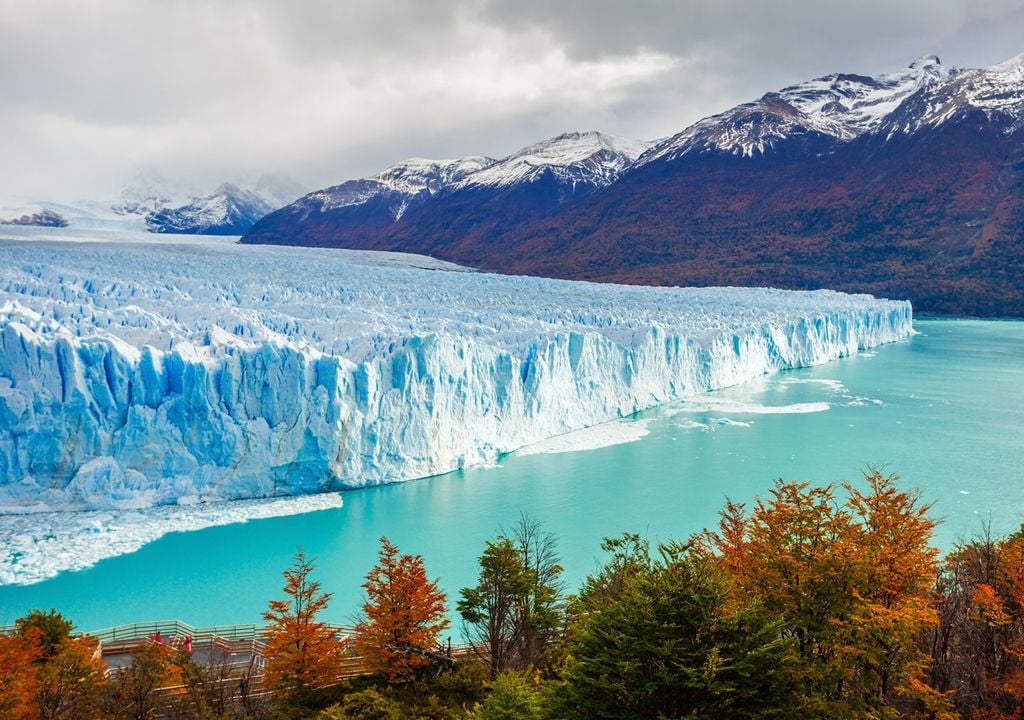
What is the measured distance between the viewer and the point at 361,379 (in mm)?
15617

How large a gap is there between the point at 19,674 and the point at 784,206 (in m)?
79.3

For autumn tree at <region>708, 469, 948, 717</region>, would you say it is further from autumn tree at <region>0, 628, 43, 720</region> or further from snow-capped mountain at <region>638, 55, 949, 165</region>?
snow-capped mountain at <region>638, 55, 949, 165</region>

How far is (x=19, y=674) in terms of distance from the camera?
6434mm

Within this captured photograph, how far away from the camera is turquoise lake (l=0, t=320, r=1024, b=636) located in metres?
11.2

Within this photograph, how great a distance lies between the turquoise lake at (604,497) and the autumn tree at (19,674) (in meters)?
2.93

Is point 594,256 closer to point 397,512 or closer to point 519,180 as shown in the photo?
point 519,180

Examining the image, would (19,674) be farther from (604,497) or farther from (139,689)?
(604,497)

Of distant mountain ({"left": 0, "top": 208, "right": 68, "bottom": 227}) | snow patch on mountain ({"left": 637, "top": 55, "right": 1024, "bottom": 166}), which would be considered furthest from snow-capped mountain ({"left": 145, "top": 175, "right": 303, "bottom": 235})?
snow patch on mountain ({"left": 637, "top": 55, "right": 1024, "bottom": 166})

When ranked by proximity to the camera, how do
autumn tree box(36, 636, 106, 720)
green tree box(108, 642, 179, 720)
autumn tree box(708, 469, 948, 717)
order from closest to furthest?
autumn tree box(708, 469, 948, 717)
autumn tree box(36, 636, 106, 720)
green tree box(108, 642, 179, 720)


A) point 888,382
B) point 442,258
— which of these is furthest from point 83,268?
point 442,258

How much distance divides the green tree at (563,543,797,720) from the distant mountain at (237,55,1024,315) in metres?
59.4

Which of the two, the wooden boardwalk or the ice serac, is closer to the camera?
the wooden boardwalk

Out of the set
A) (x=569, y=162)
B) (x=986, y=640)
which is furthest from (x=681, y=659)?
(x=569, y=162)

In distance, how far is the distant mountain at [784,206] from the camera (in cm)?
6231
